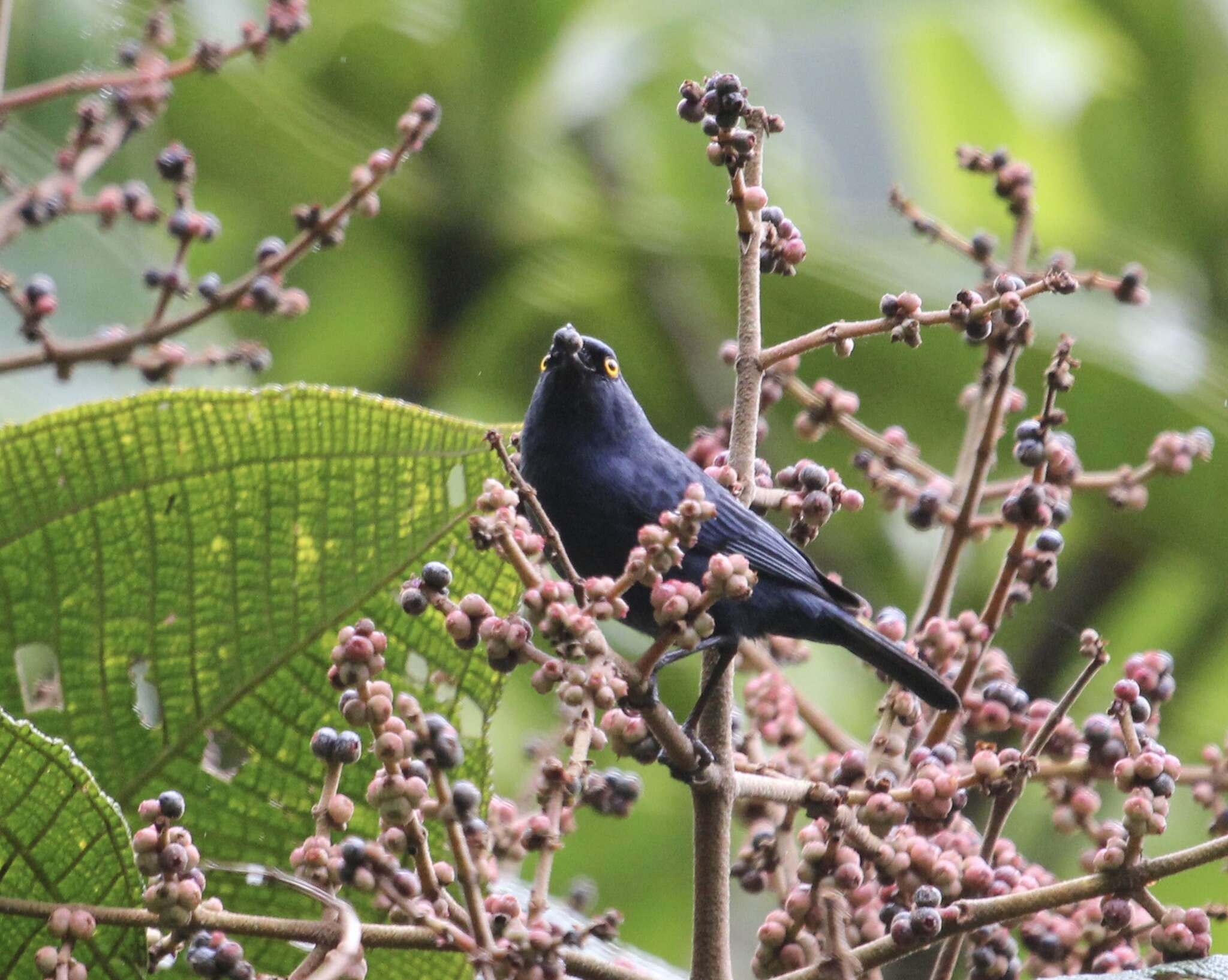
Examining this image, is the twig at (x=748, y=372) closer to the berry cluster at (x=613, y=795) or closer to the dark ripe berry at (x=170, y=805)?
the berry cluster at (x=613, y=795)

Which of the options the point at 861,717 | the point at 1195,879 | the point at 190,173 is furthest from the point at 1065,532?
the point at 190,173

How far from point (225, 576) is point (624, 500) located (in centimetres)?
73

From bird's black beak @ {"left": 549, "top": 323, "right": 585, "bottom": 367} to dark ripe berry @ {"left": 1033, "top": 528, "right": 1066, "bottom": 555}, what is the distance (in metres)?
0.73

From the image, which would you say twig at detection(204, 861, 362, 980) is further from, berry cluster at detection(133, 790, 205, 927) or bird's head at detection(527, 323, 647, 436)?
bird's head at detection(527, 323, 647, 436)

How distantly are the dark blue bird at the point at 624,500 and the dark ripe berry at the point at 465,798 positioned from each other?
3.02 ft

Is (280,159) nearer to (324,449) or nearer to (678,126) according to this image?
(678,126)

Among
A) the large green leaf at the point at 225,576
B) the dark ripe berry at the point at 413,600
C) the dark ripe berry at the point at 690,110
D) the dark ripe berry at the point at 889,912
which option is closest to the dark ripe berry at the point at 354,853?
the dark ripe berry at the point at 413,600

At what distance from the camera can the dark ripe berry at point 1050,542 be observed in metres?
2.10

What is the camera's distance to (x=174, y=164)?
250cm

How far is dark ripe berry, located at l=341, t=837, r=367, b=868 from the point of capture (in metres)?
1.46

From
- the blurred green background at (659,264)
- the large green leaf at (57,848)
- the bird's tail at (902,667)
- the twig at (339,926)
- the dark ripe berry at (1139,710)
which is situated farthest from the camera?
the blurred green background at (659,264)

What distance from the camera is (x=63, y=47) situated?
145 inches

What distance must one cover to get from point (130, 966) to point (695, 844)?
0.62 m

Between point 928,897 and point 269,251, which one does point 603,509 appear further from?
point 928,897
